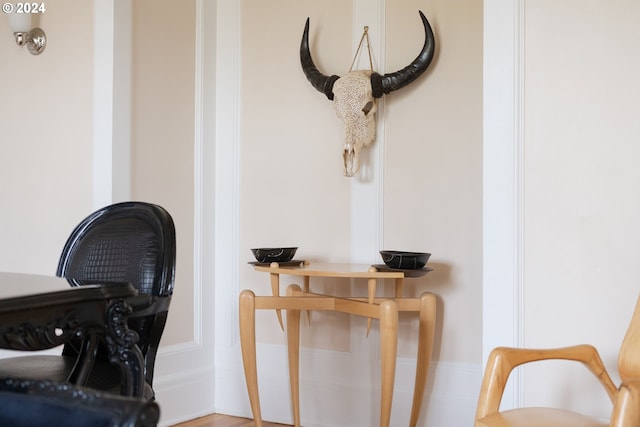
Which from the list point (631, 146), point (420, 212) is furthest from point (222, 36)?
point (631, 146)

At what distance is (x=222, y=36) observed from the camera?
4.01 meters

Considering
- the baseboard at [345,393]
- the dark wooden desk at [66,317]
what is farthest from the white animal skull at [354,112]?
the dark wooden desk at [66,317]

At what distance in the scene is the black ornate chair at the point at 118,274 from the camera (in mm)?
1719

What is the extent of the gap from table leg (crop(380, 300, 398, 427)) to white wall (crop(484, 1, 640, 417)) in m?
0.40

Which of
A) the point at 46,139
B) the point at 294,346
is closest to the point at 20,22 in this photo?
the point at 46,139

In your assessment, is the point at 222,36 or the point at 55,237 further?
the point at 222,36

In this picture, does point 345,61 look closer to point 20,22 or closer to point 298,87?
point 298,87

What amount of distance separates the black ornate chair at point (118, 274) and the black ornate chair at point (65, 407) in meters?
0.71

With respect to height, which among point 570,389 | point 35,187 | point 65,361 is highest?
point 35,187

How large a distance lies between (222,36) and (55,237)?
1.46m

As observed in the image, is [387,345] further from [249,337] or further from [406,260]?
[249,337]

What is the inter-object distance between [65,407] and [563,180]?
80.4 inches

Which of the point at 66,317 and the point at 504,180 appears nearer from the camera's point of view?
the point at 66,317

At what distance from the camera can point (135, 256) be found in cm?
199
